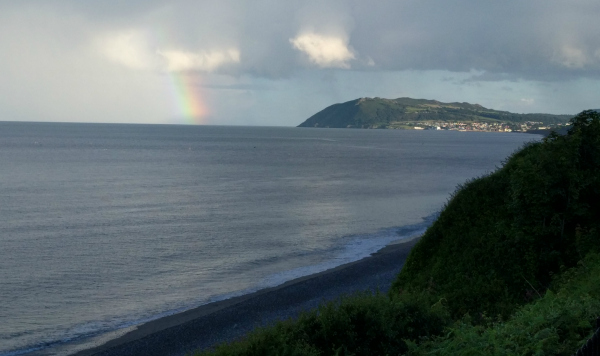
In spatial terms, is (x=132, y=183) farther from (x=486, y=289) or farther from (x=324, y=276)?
A: (x=486, y=289)

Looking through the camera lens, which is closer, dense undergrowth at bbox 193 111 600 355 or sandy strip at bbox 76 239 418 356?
dense undergrowth at bbox 193 111 600 355

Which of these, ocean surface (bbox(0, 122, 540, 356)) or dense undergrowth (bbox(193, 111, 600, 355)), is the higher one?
dense undergrowth (bbox(193, 111, 600, 355))

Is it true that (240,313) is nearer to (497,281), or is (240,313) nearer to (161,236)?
(497,281)

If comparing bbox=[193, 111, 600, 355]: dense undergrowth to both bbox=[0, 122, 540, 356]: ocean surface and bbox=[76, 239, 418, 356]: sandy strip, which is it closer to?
bbox=[76, 239, 418, 356]: sandy strip

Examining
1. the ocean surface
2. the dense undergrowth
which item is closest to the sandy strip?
the ocean surface

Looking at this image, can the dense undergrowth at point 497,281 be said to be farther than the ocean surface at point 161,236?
No

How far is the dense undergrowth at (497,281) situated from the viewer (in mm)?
11362

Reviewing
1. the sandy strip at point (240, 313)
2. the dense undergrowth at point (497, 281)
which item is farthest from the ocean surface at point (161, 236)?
the dense undergrowth at point (497, 281)

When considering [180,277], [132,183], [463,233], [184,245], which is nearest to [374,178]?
[132,183]

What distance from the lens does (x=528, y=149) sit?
2964 centimetres

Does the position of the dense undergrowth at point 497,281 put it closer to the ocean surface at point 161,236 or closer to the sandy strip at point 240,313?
the sandy strip at point 240,313

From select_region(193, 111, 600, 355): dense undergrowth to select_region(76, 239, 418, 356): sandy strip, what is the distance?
5.14 metres

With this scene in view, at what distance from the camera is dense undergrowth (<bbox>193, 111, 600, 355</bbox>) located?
37.3 ft

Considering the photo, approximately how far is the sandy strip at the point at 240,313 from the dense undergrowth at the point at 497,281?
16.9 ft
